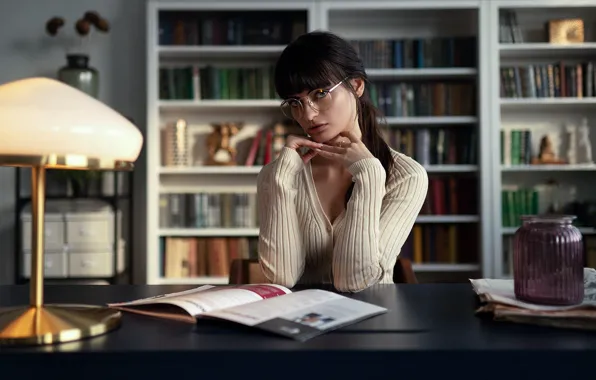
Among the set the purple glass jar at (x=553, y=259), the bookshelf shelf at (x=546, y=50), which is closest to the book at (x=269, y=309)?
the purple glass jar at (x=553, y=259)

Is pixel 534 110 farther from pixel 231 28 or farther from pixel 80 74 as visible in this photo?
pixel 80 74

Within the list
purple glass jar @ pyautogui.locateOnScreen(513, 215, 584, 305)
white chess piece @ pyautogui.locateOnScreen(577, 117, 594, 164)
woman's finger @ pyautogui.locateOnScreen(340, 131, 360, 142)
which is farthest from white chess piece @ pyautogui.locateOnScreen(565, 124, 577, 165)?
purple glass jar @ pyautogui.locateOnScreen(513, 215, 584, 305)

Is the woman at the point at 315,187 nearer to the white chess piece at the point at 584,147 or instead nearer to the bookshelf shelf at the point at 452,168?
the bookshelf shelf at the point at 452,168

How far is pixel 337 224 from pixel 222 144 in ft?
7.04

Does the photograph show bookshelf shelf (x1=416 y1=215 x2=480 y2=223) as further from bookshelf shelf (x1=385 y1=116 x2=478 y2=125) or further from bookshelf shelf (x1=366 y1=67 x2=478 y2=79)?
bookshelf shelf (x1=366 y1=67 x2=478 y2=79)

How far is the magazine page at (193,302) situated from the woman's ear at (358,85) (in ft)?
2.60

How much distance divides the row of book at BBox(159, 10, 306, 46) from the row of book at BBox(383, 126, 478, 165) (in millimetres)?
821

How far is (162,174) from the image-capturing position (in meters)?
3.89

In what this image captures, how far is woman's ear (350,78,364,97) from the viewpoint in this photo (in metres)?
1.76

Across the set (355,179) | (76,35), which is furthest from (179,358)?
(76,35)

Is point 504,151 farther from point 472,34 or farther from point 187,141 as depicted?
point 187,141

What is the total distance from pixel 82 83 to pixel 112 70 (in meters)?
0.33

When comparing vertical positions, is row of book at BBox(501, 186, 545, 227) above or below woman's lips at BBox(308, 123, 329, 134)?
below

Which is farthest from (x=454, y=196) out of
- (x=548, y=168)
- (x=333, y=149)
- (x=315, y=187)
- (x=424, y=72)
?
(x=333, y=149)
